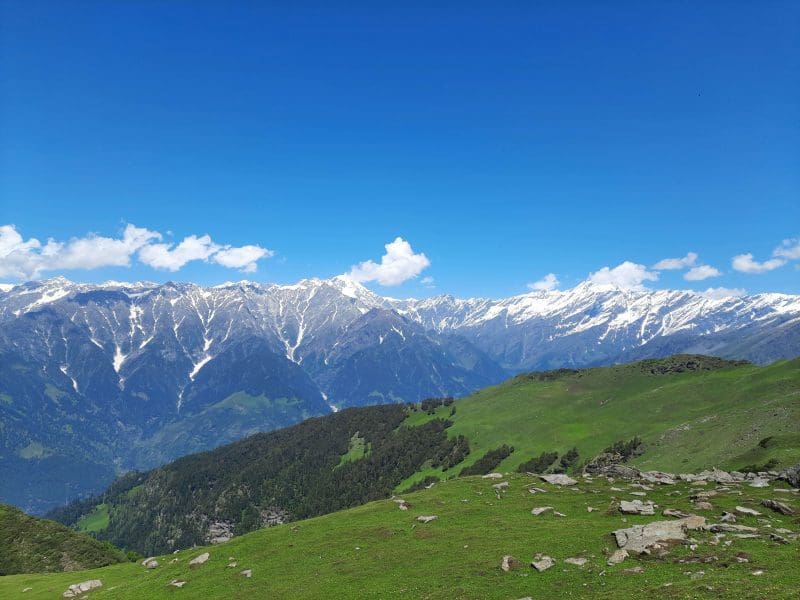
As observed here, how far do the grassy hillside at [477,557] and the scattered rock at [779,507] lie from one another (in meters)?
1.05

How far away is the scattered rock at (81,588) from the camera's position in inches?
2655

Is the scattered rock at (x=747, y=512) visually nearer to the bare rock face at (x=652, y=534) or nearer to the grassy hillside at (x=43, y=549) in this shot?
the bare rock face at (x=652, y=534)

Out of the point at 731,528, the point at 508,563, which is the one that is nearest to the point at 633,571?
the point at 508,563

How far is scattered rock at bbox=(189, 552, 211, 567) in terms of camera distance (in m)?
64.3

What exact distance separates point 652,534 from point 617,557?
5459 mm

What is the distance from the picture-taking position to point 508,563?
45531 millimetres

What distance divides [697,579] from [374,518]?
43.3 metres

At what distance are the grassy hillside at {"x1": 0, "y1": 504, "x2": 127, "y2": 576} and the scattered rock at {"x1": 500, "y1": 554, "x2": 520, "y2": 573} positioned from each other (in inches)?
5196

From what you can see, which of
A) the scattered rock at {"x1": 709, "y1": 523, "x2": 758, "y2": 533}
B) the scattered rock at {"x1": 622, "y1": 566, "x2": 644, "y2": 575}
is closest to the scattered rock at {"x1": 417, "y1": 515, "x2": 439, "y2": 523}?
the scattered rock at {"x1": 622, "y1": 566, "x2": 644, "y2": 575}

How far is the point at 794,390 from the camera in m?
155

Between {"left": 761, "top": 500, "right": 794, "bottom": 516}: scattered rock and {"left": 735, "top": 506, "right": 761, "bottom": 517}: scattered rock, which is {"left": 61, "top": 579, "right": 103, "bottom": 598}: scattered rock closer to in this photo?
{"left": 735, "top": 506, "right": 761, "bottom": 517}: scattered rock

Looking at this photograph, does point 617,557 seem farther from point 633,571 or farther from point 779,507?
point 779,507

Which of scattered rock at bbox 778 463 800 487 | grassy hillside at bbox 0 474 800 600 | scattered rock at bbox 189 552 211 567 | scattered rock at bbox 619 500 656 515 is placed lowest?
scattered rock at bbox 778 463 800 487

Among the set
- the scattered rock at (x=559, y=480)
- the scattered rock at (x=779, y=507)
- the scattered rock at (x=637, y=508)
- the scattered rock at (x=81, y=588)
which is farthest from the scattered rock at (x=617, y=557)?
the scattered rock at (x=81, y=588)
